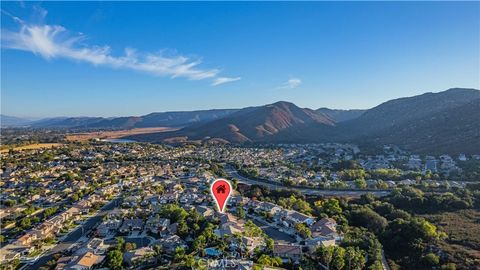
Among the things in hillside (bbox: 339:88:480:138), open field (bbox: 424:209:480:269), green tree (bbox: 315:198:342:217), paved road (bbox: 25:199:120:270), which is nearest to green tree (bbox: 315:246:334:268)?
open field (bbox: 424:209:480:269)

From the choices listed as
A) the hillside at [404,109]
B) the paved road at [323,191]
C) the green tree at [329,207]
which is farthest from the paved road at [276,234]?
the hillside at [404,109]

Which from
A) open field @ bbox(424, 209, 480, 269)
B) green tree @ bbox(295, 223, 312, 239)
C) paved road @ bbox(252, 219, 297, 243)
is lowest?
paved road @ bbox(252, 219, 297, 243)

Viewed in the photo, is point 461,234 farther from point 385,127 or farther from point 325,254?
point 385,127

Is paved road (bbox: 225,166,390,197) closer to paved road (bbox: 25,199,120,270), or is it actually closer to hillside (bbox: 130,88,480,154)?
paved road (bbox: 25,199,120,270)

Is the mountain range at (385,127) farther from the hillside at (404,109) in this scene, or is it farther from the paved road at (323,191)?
the paved road at (323,191)

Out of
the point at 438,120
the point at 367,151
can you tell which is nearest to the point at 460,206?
the point at 367,151

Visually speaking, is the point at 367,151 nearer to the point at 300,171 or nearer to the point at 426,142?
the point at 426,142

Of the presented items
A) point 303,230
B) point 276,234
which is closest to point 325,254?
point 303,230
